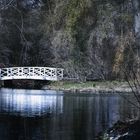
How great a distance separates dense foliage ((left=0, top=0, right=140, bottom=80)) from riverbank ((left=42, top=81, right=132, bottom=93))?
62cm

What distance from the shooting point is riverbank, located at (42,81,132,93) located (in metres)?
32.0

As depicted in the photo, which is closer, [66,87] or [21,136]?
[21,136]

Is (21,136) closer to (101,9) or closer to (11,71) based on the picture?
(101,9)

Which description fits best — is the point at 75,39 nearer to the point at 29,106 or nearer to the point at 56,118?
the point at 29,106

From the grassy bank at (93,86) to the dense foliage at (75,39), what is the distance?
586mm

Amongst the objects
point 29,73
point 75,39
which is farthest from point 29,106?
point 29,73

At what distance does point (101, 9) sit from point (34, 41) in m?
15.2

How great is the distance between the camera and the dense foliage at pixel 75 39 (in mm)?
24967

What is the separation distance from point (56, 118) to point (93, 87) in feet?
54.5

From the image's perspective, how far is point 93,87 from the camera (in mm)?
34500

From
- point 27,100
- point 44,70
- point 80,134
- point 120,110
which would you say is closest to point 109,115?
point 120,110

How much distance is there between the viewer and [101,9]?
27188 mm

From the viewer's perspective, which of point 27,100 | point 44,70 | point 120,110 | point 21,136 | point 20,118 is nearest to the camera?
point 21,136

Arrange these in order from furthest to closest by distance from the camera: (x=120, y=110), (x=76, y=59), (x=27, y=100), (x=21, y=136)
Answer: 1. (x=76, y=59)
2. (x=27, y=100)
3. (x=120, y=110)
4. (x=21, y=136)
